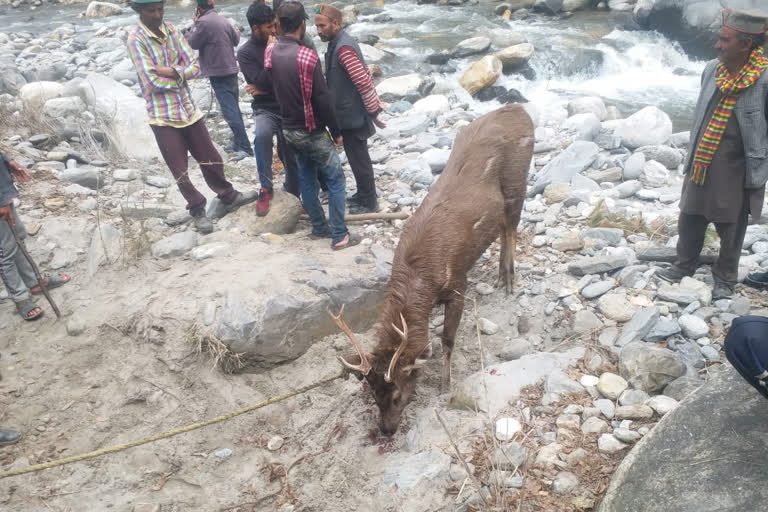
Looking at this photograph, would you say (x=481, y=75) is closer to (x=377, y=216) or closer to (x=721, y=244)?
(x=377, y=216)

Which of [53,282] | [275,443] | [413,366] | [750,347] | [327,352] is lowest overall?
[275,443]

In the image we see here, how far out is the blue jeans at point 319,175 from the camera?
559cm

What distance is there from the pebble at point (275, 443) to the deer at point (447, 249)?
0.86 meters

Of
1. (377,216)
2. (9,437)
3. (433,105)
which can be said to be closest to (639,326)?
(377,216)

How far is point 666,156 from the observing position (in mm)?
7840

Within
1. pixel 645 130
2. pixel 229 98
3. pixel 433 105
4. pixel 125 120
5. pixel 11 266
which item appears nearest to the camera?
pixel 11 266

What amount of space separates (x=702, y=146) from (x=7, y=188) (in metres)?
6.01

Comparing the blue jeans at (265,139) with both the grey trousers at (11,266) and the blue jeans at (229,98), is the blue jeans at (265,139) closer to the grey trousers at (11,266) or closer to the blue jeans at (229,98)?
the blue jeans at (229,98)

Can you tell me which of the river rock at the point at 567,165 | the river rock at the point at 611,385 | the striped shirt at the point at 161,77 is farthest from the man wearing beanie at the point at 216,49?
the river rock at the point at 611,385

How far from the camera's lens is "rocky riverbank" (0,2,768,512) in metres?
3.84

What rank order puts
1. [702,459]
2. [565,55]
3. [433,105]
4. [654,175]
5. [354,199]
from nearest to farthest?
[702,459]
[354,199]
[654,175]
[433,105]
[565,55]

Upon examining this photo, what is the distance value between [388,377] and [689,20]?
1556cm

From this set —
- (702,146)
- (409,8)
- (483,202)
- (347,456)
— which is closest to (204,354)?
(347,456)

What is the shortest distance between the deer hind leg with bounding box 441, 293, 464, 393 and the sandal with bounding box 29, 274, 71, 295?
3999mm
